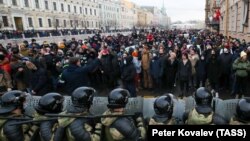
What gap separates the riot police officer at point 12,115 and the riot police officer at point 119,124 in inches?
43.8

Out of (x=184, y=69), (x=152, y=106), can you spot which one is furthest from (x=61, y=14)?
(x=152, y=106)

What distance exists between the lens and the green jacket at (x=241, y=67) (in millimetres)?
7078

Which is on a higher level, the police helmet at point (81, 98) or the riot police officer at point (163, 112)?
the police helmet at point (81, 98)

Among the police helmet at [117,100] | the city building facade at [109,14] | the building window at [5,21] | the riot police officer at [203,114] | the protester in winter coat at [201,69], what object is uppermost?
the city building facade at [109,14]

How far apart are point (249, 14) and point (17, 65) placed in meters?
12.9

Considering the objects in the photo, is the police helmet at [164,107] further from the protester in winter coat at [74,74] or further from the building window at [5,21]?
the building window at [5,21]

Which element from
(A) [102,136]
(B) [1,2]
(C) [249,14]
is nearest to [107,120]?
(A) [102,136]

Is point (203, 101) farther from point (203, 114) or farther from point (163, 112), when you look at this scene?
point (163, 112)

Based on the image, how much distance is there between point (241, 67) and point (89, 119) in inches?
217

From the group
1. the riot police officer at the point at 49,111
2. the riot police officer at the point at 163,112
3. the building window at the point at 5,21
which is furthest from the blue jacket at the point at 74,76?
the building window at the point at 5,21

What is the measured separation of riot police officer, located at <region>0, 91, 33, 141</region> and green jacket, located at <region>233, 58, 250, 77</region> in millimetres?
5872

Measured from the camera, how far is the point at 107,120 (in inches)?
114

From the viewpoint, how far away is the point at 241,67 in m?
7.11

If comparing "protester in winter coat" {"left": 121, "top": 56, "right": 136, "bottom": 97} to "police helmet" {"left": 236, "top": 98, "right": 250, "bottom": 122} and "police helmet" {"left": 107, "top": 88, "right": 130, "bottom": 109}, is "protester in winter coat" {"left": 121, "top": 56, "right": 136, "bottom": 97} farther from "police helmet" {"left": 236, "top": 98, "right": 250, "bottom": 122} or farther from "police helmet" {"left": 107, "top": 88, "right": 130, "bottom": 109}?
"police helmet" {"left": 236, "top": 98, "right": 250, "bottom": 122}
